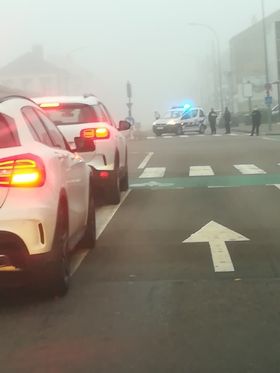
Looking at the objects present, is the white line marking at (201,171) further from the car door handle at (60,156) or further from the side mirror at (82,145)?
the car door handle at (60,156)

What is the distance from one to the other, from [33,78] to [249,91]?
53456mm

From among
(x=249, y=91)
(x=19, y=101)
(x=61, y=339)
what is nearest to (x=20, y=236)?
(x=61, y=339)

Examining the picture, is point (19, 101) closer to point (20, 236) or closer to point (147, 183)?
point (20, 236)

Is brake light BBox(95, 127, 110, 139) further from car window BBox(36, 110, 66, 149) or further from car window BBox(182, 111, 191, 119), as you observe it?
car window BBox(182, 111, 191, 119)

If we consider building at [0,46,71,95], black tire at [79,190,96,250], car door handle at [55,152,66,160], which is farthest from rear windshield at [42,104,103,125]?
building at [0,46,71,95]

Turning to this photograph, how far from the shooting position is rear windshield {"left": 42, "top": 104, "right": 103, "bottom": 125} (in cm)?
1155

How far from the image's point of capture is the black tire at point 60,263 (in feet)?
19.3

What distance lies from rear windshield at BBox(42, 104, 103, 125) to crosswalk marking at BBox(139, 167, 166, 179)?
5.47 m

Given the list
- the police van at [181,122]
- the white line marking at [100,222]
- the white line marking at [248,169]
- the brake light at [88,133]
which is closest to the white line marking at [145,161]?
the white line marking at [248,169]

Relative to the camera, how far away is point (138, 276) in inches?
267

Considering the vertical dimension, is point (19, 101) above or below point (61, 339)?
above

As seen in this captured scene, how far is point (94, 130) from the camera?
11328mm

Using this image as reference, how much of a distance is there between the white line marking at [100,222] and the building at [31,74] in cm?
8749

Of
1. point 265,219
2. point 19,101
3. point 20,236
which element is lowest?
point 265,219
